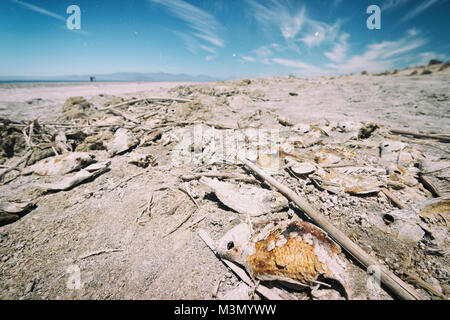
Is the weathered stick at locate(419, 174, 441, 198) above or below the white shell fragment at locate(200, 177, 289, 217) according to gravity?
above

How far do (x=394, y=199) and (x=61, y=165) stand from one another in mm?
7030

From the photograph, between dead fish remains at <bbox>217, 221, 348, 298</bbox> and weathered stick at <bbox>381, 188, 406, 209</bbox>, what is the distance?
145cm

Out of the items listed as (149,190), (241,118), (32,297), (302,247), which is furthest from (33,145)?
(302,247)

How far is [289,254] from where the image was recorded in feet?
6.16

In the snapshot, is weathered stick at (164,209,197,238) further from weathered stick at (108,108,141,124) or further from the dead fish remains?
weathered stick at (108,108,141,124)

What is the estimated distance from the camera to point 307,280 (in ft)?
5.78

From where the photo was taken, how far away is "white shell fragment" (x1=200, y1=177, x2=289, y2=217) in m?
2.75

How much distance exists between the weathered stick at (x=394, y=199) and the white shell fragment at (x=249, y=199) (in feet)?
5.56

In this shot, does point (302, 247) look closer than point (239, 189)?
Yes

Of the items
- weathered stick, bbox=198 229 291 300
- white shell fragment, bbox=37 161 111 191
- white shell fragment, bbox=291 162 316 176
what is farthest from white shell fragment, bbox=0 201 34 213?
white shell fragment, bbox=291 162 316 176

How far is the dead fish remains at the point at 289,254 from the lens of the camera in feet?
5.83

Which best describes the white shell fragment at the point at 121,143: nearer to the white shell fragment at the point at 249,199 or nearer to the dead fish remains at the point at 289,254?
the white shell fragment at the point at 249,199
